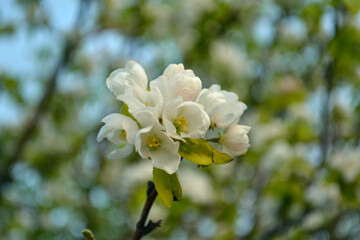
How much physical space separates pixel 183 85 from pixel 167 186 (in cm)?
28

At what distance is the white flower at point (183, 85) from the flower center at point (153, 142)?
125 mm

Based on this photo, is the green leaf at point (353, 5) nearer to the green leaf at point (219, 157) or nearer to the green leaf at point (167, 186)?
the green leaf at point (219, 157)

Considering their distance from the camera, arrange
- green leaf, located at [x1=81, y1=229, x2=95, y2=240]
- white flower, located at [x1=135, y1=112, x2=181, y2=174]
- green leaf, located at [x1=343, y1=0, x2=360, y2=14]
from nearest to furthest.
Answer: green leaf, located at [x1=81, y1=229, x2=95, y2=240] → white flower, located at [x1=135, y1=112, x2=181, y2=174] → green leaf, located at [x1=343, y1=0, x2=360, y2=14]

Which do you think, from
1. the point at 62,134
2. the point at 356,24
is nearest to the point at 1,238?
the point at 62,134

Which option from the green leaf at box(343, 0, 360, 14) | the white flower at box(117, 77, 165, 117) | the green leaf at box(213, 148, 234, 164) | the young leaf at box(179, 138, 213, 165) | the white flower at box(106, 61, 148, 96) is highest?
the green leaf at box(343, 0, 360, 14)

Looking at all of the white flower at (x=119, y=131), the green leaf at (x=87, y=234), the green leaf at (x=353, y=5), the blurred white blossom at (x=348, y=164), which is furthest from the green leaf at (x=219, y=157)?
the blurred white blossom at (x=348, y=164)

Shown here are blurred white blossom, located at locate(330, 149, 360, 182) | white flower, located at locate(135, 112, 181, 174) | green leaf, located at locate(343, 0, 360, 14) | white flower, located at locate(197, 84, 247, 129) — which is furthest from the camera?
blurred white blossom, located at locate(330, 149, 360, 182)

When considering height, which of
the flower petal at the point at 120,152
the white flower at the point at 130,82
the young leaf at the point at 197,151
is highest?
the white flower at the point at 130,82

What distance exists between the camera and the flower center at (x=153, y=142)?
1228 mm

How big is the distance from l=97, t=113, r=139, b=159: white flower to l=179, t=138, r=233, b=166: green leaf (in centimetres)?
15

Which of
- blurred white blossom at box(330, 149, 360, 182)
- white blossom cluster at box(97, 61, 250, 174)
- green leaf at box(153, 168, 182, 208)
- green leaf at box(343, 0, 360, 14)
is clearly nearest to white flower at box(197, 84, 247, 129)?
white blossom cluster at box(97, 61, 250, 174)

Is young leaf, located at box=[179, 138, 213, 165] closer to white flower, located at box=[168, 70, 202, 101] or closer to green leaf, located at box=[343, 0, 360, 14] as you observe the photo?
white flower, located at box=[168, 70, 202, 101]

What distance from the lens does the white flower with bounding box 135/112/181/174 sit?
3.87 ft

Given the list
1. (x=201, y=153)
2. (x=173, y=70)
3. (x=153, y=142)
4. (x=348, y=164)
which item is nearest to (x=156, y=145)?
(x=153, y=142)
